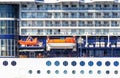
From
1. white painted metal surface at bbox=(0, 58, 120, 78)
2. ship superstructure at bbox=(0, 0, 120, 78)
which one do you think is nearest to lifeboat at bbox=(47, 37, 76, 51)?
ship superstructure at bbox=(0, 0, 120, 78)

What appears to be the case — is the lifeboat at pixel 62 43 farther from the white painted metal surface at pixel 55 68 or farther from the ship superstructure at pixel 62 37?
the white painted metal surface at pixel 55 68

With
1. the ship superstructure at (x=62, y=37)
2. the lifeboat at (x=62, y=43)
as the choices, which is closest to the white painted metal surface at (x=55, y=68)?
the ship superstructure at (x=62, y=37)

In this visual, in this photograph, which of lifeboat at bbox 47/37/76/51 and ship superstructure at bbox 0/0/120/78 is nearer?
ship superstructure at bbox 0/0/120/78

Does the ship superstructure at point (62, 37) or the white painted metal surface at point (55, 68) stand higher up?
the ship superstructure at point (62, 37)

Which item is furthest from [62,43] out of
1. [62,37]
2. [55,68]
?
[55,68]

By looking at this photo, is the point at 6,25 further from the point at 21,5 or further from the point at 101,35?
the point at 101,35

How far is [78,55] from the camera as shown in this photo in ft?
179

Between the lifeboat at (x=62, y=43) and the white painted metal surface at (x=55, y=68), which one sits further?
the lifeboat at (x=62, y=43)

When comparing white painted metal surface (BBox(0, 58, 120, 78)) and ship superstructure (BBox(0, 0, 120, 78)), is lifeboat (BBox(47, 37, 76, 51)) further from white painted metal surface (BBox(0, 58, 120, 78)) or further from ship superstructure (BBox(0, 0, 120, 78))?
white painted metal surface (BBox(0, 58, 120, 78))

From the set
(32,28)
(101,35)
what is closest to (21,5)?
(32,28)

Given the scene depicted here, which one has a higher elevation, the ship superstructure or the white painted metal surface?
the ship superstructure

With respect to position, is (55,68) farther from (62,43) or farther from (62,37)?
(62,37)

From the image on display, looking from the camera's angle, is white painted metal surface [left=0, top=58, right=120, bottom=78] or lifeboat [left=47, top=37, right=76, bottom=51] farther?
lifeboat [left=47, top=37, right=76, bottom=51]

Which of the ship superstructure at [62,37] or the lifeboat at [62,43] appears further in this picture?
the lifeboat at [62,43]
